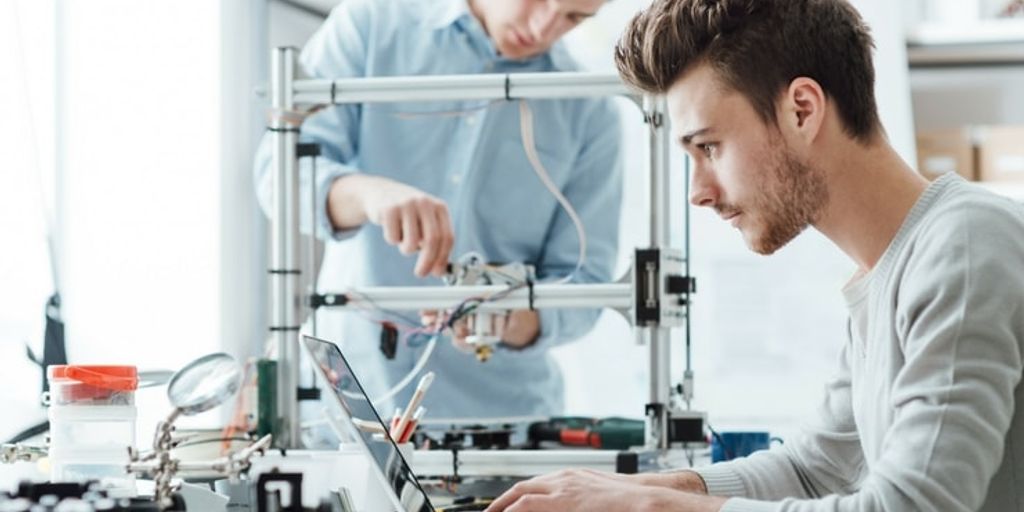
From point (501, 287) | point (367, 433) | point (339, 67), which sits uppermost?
point (339, 67)

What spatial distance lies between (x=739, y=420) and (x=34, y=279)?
6.14 feet

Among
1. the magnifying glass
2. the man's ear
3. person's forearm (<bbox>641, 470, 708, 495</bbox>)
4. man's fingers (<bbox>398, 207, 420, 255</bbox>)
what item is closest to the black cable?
man's fingers (<bbox>398, 207, 420, 255</bbox>)

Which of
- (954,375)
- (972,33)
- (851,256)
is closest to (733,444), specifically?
(851,256)

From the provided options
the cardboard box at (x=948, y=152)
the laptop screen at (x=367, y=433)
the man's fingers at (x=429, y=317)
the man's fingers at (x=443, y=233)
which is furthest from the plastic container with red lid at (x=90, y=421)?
the cardboard box at (x=948, y=152)

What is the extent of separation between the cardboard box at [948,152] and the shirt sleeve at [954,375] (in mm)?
2448

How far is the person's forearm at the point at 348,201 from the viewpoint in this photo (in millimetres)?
2102

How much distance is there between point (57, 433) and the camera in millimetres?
1333

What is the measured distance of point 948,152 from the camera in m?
3.53

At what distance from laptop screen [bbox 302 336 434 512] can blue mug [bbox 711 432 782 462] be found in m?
0.75

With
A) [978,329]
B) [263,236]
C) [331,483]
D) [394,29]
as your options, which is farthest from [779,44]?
[263,236]

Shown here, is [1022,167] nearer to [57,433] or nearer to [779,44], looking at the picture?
[779,44]

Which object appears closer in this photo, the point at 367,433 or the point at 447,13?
the point at 367,433

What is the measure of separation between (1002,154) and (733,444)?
180cm

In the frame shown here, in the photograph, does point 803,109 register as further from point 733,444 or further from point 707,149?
point 733,444
